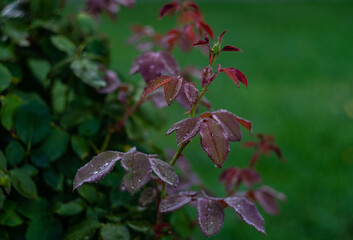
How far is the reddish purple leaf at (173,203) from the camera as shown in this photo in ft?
3.00

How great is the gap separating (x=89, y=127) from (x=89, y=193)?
217 millimetres

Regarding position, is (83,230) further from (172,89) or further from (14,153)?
Result: (172,89)

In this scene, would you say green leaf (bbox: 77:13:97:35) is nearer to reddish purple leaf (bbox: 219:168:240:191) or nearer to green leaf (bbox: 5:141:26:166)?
green leaf (bbox: 5:141:26:166)

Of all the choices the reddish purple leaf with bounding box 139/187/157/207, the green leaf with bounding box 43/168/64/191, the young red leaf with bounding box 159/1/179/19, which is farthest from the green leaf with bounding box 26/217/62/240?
the young red leaf with bounding box 159/1/179/19

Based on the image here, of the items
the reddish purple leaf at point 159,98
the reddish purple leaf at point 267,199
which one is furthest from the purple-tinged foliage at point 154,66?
the reddish purple leaf at point 267,199

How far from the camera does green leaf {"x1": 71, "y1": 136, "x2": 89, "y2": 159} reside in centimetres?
118

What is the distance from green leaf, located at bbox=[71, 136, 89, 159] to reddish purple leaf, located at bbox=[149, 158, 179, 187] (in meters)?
0.34

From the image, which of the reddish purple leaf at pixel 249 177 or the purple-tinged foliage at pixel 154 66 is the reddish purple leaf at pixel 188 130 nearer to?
the purple-tinged foliage at pixel 154 66

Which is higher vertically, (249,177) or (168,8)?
(168,8)

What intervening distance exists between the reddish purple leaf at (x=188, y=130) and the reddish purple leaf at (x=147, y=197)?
25cm

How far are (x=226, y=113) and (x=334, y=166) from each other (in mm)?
2383

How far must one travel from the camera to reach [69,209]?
1.06 m

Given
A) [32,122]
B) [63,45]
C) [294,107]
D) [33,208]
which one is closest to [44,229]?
[33,208]

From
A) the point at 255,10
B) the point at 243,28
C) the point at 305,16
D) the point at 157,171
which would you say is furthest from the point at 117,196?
the point at 255,10
